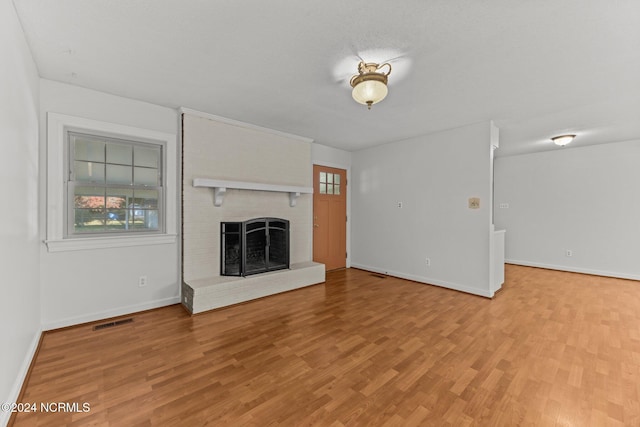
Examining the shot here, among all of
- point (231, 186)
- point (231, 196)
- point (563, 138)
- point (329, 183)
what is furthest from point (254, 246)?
point (563, 138)

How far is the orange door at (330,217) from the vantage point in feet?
17.4

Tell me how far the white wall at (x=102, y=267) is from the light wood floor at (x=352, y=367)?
22 cm

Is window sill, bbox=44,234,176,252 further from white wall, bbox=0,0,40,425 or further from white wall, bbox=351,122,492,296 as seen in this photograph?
white wall, bbox=351,122,492,296

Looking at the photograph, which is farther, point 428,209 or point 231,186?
point 428,209

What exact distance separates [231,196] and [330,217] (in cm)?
224

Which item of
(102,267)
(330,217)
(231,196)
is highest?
(231,196)

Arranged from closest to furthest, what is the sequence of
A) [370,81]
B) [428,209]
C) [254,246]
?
[370,81], [254,246], [428,209]

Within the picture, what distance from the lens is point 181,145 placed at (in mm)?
3525

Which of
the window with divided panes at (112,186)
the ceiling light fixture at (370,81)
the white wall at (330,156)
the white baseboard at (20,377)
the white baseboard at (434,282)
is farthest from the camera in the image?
the white wall at (330,156)

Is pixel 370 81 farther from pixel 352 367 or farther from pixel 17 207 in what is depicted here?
pixel 17 207

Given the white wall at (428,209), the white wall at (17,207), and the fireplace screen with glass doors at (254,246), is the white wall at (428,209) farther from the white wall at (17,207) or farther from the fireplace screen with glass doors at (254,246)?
the white wall at (17,207)

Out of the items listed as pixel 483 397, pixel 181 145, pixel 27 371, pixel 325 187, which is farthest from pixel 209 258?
pixel 483 397

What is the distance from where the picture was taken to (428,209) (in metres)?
4.61

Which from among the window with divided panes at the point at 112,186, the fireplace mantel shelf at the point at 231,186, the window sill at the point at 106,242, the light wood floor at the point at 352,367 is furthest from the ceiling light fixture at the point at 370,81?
the window sill at the point at 106,242
